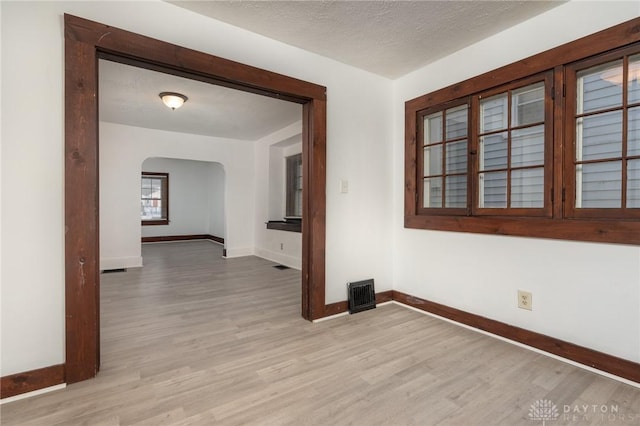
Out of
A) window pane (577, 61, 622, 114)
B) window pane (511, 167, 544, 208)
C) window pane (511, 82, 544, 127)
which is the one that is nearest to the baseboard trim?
window pane (511, 167, 544, 208)

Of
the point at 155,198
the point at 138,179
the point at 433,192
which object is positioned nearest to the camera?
the point at 433,192

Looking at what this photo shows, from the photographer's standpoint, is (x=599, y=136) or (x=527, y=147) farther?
(x=527, y=147)

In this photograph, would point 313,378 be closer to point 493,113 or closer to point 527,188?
point 527,188

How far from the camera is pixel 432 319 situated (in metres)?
2.81

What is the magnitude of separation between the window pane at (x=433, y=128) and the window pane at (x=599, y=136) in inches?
42.8

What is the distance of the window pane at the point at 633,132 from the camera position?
1.83 m

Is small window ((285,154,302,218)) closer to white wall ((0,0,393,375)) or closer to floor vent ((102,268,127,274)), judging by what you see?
floor vent ((102,268,127,274))

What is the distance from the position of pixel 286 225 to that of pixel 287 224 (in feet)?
0.24

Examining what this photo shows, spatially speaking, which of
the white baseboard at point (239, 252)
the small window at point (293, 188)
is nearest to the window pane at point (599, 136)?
the small window at point (293, 188)

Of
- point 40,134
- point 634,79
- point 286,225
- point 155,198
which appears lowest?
point 286,225

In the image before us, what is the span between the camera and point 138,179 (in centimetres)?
531

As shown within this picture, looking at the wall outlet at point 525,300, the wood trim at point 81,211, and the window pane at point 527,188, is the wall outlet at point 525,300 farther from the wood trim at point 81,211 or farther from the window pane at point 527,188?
the wood trim at point 81,211

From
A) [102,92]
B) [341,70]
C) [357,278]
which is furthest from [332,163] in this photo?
[102,92]

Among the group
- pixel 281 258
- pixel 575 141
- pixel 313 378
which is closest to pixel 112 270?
pixel 281 258
